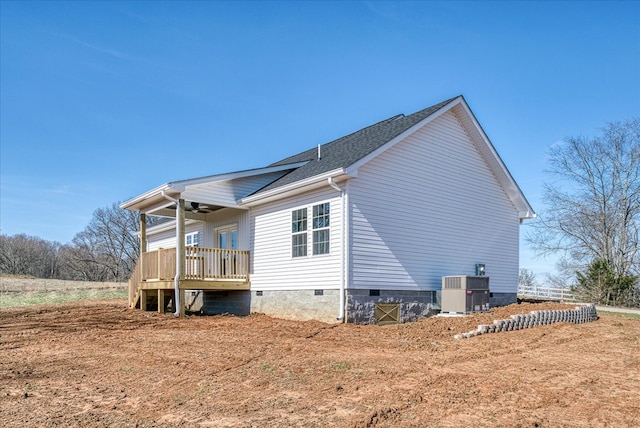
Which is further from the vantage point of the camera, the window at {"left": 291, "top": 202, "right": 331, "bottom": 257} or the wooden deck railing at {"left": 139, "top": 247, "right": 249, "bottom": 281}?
the wooden deck railing at {"left": 139, "top": 247, "right": 249, "bottom": 281}

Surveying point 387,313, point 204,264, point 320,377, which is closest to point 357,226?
point 387,313

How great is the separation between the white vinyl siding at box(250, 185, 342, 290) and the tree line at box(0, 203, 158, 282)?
35.8 metres

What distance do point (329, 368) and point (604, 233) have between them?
1125 inches

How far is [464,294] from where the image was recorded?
42.1ft

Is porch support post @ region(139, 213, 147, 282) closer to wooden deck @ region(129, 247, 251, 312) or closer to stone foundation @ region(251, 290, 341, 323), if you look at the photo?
wooden deck @ region(129, 247, 251, 312)

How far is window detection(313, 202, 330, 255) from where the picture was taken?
12.8 meters

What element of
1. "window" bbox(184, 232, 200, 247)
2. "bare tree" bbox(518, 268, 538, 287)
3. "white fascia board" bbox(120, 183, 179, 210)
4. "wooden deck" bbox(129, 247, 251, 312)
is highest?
"white fascia board" bbox(120, 183, 179, 210)

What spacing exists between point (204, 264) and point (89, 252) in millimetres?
46233

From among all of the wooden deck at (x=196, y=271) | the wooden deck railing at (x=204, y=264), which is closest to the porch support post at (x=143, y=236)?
the wooden deck at (x=196, y=271)

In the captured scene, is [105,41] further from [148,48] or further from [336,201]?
[336,201]

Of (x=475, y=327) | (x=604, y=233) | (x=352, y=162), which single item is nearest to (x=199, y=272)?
(x=352, y=162)

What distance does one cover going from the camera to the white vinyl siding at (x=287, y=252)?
41.0 ft

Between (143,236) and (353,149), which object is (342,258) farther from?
(143,236)

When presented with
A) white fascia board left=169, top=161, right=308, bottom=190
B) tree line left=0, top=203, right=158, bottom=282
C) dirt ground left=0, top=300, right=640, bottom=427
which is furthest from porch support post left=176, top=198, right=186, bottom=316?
tree line left=0, top=203, right=158, bottom=282
